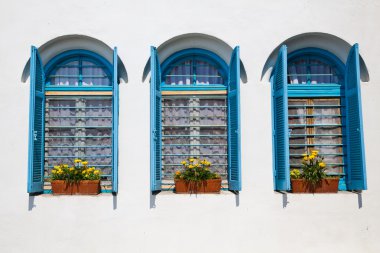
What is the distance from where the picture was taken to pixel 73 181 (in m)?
6.71

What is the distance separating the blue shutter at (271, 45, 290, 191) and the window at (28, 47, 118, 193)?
88.2 inches

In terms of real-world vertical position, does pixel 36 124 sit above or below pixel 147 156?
above

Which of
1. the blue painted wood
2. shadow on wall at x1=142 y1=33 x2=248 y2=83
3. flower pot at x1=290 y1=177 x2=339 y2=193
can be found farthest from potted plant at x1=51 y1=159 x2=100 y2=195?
flower pot at x1=290 y1=177 x2=339 y2=193

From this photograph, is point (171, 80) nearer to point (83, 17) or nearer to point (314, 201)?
point (83, 17)

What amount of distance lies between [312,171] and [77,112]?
3349 millimetres

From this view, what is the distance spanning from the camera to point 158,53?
7090mm

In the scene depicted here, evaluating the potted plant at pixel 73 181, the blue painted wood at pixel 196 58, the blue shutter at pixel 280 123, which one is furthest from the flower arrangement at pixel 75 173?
the blue shutter at pixel 280 123

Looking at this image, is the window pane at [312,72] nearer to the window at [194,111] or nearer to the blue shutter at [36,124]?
the window at [194,111]

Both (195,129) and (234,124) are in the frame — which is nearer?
(234,124)

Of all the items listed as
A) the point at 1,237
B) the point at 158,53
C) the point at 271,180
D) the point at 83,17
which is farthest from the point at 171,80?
the point at 1,237

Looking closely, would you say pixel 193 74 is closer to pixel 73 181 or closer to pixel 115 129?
pixel 115 129

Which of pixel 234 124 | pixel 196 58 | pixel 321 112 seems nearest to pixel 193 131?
pixel 234 124

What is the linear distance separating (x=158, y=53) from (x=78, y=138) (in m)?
1.64

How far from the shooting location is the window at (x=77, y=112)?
7.05 m
